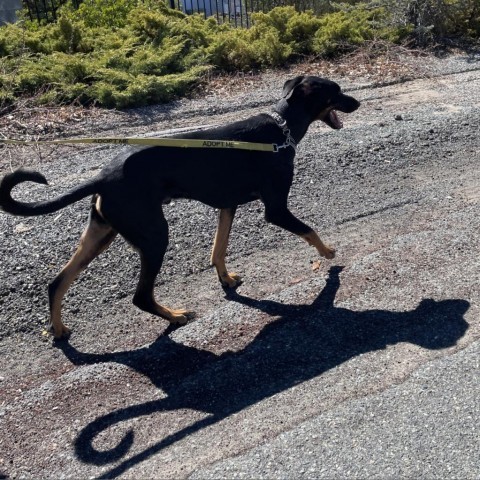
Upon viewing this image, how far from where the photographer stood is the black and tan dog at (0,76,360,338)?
4.50 meters

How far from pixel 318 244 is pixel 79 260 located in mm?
1831

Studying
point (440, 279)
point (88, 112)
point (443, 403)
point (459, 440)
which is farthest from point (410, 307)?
point (88, 112)

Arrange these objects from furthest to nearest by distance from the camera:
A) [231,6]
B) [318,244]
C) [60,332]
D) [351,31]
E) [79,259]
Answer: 1. [231,6]
2. [351,31]
3. [318,244]
4. [60,332]
5. [79,259]

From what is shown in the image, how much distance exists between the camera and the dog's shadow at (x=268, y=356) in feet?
13.7

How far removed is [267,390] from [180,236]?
7.47 ft

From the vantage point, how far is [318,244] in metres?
5.32

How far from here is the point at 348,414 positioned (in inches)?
158

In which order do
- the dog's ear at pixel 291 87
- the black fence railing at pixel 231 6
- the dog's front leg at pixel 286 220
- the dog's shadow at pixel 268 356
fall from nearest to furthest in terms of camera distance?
the dog's shadow at pixel 268 356 → the dog's front leg at pixel 286 220 → the dog's ear at pixel 291 87 → the black fence railing at pixel 231 6

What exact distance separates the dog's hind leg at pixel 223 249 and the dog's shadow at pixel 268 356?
368 millimetres

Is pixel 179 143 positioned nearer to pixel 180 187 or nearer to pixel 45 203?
pixel 180 187

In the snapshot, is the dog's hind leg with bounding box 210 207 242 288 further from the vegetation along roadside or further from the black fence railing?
the black fence railing

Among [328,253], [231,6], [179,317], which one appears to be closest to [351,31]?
[231,6]

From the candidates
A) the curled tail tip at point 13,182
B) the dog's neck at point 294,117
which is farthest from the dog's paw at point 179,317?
the dog's neck at point 294,117

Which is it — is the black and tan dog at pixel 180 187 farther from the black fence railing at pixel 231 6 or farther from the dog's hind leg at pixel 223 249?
the black fence railing at pixel 231 6
